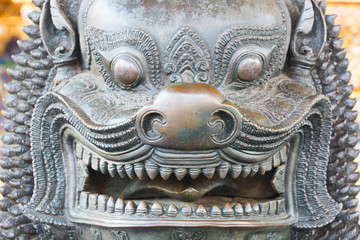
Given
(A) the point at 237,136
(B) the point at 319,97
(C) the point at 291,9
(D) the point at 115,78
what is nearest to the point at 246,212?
(A) the point at 237,136

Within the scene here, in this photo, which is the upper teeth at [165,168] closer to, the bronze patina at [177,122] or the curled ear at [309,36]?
the bronze patina at [177,122]

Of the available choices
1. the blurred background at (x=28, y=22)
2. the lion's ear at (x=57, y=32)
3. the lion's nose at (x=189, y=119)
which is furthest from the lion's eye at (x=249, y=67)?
the blurred background at (x=28, y=22)

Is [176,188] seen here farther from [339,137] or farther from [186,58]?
[339,137]

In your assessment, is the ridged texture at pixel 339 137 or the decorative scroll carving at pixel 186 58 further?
the ridged texture at pixel 339 137

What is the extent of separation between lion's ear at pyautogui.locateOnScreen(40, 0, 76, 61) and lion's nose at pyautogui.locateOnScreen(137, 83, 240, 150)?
0.35 meters

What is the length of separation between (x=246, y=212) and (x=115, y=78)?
42 cm

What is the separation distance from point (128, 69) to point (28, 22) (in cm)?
190

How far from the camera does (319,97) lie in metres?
1.30

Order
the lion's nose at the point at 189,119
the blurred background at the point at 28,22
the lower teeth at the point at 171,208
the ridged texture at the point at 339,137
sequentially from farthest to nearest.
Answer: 1. the blurred background at the point at 28,22
2. the ridged texture at the point at 339,137
3. the lower teeth at the point at 171,208
4. the lion's nose at the point at 189,119

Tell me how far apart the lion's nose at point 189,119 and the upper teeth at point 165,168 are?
0.19 ft

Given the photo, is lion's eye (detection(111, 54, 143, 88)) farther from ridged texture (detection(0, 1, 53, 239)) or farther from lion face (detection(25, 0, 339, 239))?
ridged texture (detection(0, 1, 53, 239))

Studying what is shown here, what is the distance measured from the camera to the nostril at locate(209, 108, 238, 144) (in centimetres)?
114

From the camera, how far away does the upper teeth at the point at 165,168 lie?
117cm

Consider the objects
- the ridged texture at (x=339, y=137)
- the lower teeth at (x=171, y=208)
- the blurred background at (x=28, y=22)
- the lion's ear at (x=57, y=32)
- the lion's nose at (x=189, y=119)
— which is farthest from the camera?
the blurred background at (x=28, y=22)
